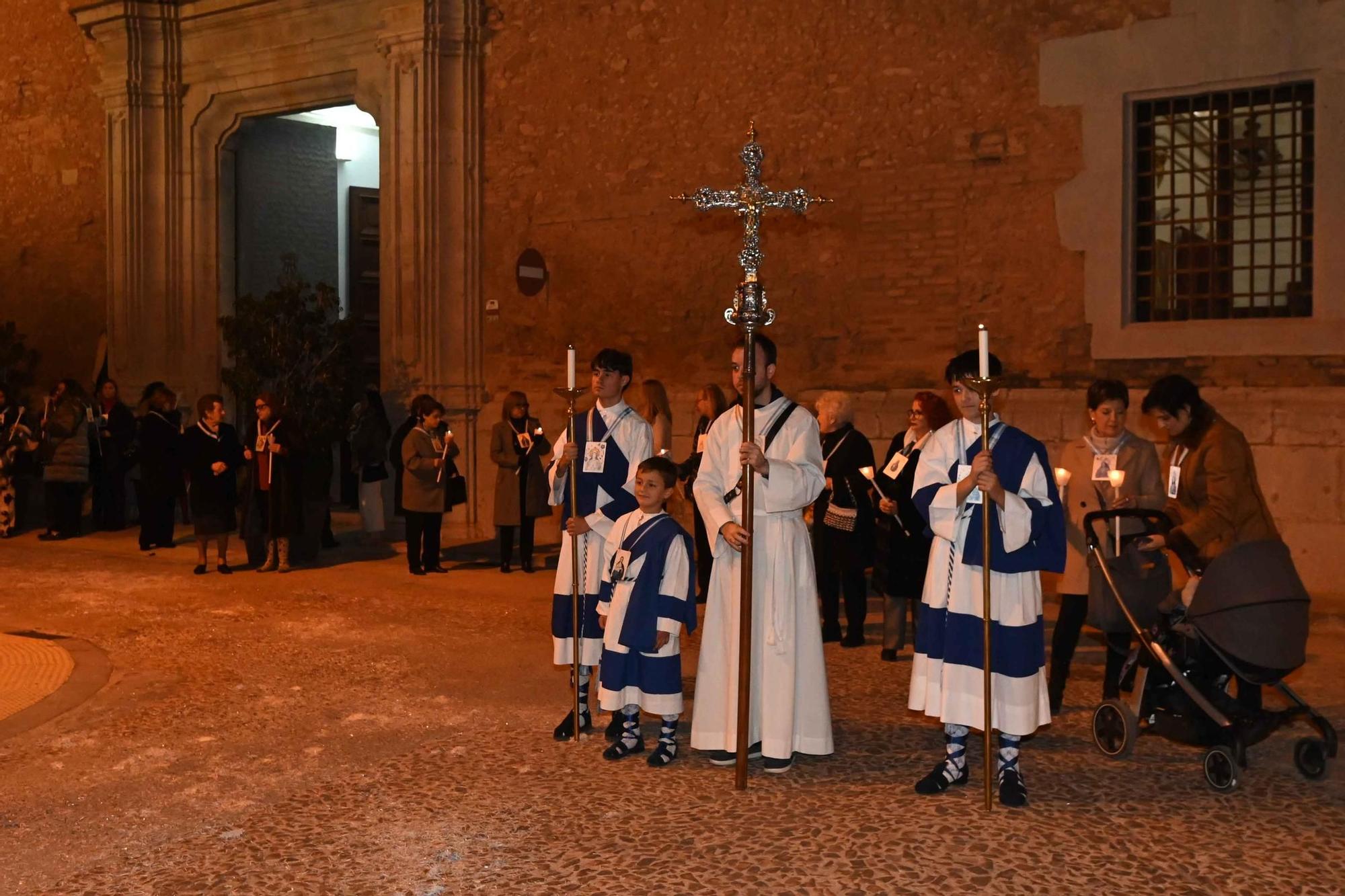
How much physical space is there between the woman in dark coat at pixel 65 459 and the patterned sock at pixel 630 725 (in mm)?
10435

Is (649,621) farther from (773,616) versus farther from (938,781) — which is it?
(938,781)

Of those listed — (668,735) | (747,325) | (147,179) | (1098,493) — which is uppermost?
(147,179)

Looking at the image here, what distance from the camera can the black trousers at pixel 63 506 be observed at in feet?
48.4

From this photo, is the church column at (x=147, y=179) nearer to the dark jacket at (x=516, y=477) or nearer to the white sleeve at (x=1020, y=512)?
the dark jacket at (x=516, y=477)

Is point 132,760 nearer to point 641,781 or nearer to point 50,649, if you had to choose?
point 641,781

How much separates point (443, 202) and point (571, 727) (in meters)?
9.09

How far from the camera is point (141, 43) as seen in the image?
16.7m

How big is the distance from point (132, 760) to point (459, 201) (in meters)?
9.21

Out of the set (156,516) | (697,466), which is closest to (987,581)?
(697,466)

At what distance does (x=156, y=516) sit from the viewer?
13.8 meters

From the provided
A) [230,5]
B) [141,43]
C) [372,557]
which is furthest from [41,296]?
[372,557]

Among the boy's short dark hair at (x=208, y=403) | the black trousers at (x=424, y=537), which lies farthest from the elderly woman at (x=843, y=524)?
the boy's short dark hair at (x=208, y=403)

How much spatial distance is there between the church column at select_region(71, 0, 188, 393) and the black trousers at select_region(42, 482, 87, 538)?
233cm

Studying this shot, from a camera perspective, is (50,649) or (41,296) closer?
(50,649)
